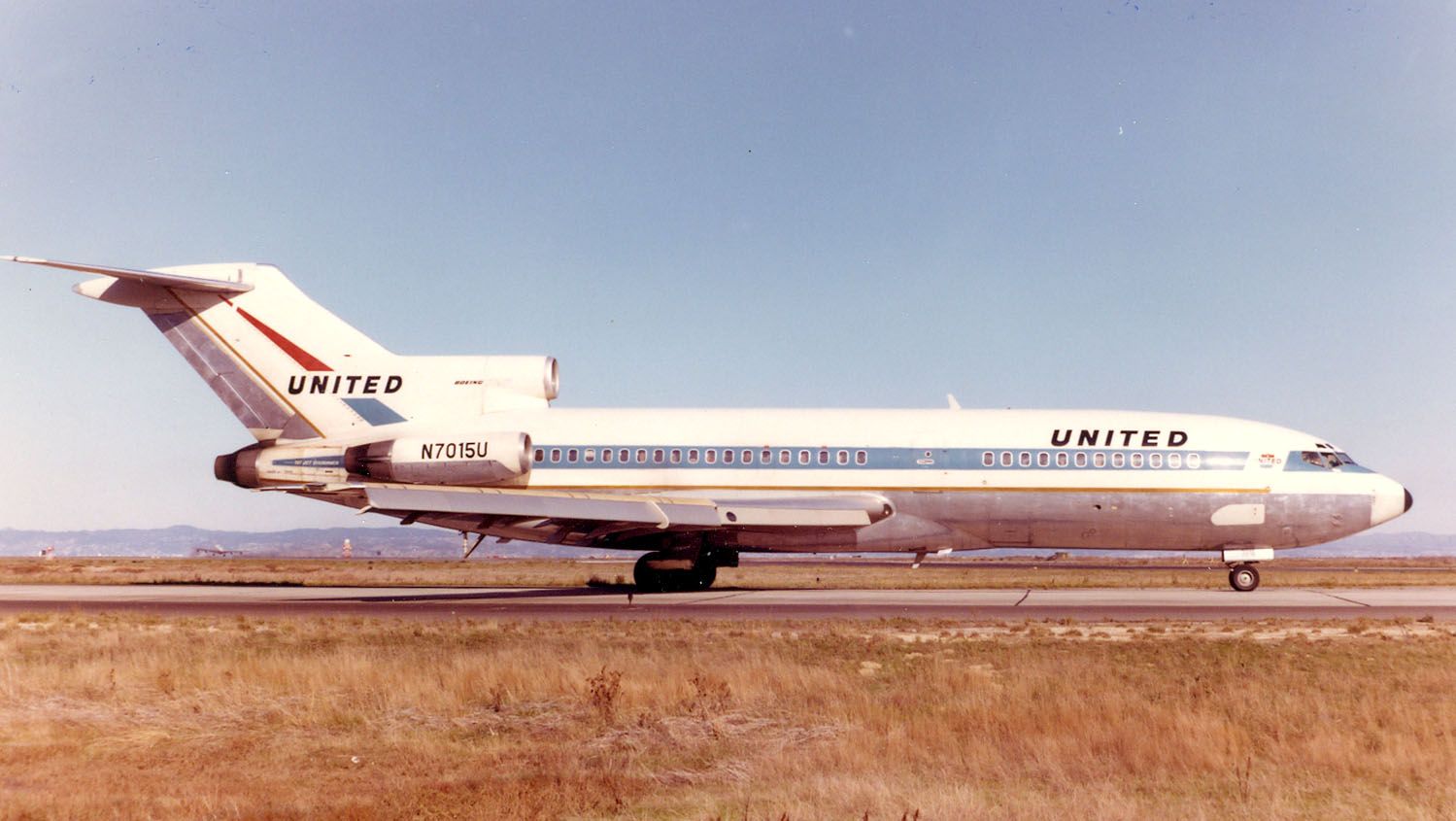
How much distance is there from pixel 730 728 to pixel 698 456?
642 inches

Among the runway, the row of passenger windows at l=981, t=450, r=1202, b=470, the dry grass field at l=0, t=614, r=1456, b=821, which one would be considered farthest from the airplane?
the dry grass field at l=0, t=614, r=1456, b=821

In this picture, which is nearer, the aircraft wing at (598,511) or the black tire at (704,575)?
the aircraft wing at (598,511)

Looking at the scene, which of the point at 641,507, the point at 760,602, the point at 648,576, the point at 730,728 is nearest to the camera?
the point at 730,728

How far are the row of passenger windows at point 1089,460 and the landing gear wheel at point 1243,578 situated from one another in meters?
3.03

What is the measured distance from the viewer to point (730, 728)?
980 centimetres

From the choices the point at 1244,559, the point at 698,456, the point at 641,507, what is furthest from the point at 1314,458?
the point at 641,507

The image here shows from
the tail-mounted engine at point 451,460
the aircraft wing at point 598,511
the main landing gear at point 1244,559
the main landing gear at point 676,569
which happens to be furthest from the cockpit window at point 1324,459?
the tail-mounted engine at point 451,460

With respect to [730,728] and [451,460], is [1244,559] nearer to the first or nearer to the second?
[451,460]

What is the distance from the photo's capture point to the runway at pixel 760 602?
793 inches

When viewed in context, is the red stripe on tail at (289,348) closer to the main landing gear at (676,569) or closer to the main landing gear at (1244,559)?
the main landing gear at (676,569)

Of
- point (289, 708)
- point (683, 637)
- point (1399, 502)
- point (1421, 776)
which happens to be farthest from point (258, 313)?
point (1399, 502)

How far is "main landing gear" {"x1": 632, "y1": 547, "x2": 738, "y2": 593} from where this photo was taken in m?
Answer: 25.4

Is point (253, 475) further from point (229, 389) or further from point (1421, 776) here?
point (1421, 776)

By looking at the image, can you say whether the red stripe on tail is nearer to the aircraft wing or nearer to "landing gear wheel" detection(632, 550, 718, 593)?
the aircraft wing
